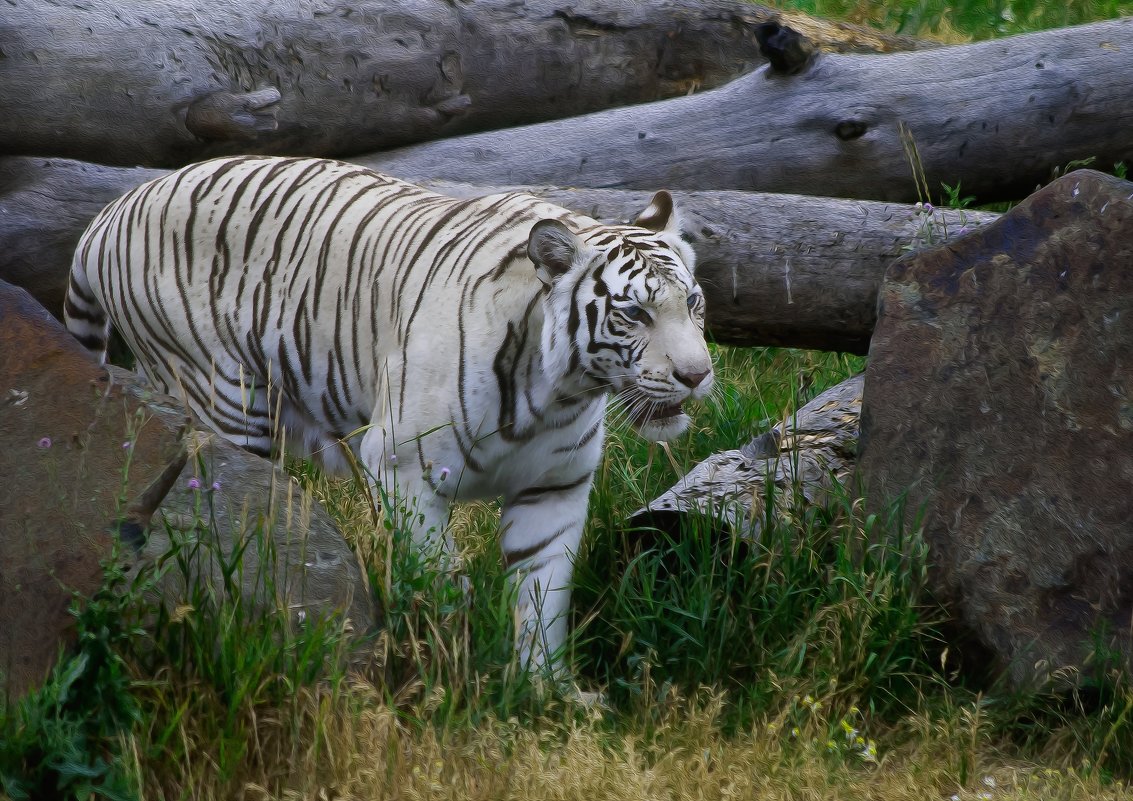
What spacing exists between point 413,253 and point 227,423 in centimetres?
95

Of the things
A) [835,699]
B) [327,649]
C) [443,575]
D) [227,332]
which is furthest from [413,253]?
[835,699]

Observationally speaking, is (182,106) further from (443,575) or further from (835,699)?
(835,699)

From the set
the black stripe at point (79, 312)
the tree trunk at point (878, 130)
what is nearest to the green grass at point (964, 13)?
the tree trunk at point (878, 130)

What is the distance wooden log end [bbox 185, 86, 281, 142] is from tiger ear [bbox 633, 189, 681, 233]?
88.9 inches

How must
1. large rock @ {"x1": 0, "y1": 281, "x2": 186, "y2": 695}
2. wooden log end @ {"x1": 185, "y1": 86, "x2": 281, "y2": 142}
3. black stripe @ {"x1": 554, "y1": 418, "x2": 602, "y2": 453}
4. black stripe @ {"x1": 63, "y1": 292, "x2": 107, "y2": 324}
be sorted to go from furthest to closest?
wooden log end @ {"x1": 185, "y1": 86, "x2": 281, "y2": 142} < black stripe @ {"x1": 63, "y1": 292, "x2": 107, "y2": 324} < black stripe @ {"x1": 554, "y1": 418, "x2": 602, "y2": 453} < large rock @ {"x1": 0, "y1": 281, "x2": 186, "y2": 695}

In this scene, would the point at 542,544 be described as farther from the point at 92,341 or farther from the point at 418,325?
the point at 92,341

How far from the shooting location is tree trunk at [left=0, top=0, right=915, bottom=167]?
5.60 m

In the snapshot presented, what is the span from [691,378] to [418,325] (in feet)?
2.88

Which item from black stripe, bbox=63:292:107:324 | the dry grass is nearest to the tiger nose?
the dry grass

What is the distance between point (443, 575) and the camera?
12.0 ft

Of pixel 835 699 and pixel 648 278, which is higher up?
pixel 648 278

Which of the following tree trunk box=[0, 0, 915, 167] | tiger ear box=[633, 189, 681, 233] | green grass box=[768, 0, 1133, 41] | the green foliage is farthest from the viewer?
green grass box=[768, 0, 1133, 41]

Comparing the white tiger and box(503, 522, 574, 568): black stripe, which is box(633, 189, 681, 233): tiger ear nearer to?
the white tiger

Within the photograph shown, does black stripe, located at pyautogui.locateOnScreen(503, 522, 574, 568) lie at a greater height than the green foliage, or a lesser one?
lesser
